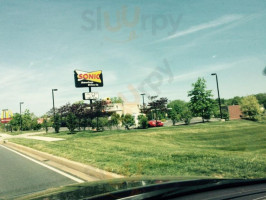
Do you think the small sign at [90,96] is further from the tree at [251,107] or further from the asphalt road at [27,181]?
the tree at [251,107]

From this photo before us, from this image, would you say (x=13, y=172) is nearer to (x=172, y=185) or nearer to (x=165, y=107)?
(x=172, y=185)

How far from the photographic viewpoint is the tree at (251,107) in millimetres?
47125

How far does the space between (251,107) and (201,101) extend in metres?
12.4

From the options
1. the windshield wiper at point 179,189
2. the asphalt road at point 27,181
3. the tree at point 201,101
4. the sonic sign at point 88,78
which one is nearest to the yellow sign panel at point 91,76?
the sonic sign at point 88,78

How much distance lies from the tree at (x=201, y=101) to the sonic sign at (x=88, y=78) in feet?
55.9

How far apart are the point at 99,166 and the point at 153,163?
171 centimetres

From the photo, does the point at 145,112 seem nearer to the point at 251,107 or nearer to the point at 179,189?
the point at 251,107

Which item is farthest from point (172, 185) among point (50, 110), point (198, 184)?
point (50, 110)

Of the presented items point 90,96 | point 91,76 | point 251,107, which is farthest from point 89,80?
point 251,107

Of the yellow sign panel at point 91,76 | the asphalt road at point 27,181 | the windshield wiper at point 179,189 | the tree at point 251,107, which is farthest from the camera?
the tree at point 251,107

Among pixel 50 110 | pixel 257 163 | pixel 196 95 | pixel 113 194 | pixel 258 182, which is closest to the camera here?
pixel 113 194

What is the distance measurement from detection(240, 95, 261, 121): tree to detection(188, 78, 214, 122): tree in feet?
33.8

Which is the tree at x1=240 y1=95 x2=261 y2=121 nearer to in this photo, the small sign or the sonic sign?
the sonic sign

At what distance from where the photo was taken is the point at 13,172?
27.8ft
